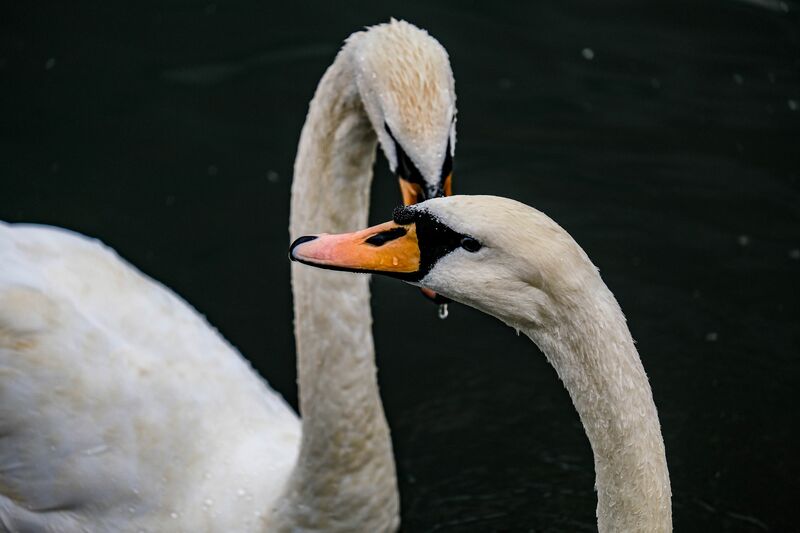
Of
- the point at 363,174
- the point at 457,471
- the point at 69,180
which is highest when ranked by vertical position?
the point at 363,174

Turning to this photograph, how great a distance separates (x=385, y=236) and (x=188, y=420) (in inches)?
81.8

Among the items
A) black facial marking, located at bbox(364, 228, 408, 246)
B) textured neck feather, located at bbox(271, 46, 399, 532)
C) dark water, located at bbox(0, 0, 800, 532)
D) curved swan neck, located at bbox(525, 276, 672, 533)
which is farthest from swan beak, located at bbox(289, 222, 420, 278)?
dark water, located at bbox(0, 0, 800, 532)

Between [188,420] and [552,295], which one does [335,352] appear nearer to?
[188,420]

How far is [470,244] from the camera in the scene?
3.18 meters

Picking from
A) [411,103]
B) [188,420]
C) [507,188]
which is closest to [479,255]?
[411,103]

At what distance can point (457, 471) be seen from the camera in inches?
235

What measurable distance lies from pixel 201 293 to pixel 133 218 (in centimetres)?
80

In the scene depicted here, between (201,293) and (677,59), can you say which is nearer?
(201,293)

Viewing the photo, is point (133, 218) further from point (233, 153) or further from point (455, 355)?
point (455, 355)

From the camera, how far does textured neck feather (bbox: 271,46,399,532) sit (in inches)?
180

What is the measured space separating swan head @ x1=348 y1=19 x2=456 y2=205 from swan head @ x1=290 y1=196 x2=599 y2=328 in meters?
0.69

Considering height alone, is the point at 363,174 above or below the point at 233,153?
above

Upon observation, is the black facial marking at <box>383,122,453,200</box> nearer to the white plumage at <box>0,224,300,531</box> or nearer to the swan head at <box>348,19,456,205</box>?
the swan head at <box>348,19,456,205</box>

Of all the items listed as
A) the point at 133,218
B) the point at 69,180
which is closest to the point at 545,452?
the point at 133,218
